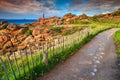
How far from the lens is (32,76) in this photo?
24.5 ft

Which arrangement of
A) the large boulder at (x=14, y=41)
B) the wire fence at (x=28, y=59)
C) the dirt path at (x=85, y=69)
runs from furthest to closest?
the large boulder at (x=14, y=41)
the dirt path at (x=85, y=69)
the wire fence at (x=28, y=59)

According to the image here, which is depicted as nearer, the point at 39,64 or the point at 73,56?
the point at 39,64

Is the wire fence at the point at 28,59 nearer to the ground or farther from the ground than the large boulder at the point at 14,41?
farther from the ground

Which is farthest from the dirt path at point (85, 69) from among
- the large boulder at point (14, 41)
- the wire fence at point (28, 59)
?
the large boulder at point (14, 41)

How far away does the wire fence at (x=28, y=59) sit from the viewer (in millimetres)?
6911

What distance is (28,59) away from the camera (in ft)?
31.5

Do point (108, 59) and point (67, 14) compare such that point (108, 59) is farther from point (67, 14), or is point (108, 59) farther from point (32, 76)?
point (67, 14)

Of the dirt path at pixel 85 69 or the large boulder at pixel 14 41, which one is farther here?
the large boulder at pixel 14 41

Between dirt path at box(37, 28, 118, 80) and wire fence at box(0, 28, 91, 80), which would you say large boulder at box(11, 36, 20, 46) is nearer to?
wire fence at box(0, 28, 91, 80)

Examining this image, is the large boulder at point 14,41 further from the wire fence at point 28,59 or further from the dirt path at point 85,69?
the dirt path at point 85,69

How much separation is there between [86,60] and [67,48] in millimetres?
2464

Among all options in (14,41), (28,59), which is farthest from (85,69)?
(14,41)

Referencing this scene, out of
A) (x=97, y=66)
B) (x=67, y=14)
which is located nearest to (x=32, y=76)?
(x=97, y=66)

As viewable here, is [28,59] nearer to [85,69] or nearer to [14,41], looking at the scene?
[85,69]
